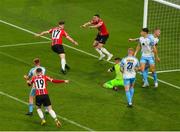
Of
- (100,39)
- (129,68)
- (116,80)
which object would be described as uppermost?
(100,39)

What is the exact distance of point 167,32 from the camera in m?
37.3

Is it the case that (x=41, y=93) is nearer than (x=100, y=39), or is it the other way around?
(x=41, y=93)

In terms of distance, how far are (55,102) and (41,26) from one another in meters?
12.0

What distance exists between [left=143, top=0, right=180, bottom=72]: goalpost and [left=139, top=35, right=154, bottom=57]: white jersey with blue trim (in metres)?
3.18

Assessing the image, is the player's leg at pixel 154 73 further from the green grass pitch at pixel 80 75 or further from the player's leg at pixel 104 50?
the player's leg at pixel 104 50

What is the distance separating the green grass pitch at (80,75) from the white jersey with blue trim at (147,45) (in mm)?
1518

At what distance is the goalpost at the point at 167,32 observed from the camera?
33.0 m

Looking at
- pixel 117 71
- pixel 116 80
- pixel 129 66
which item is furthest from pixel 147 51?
pixel 129 66

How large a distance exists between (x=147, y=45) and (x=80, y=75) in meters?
3.55

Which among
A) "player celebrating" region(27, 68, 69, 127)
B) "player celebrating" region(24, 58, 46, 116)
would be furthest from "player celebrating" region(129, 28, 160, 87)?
"player celebrating" region(27, 68, 69, 127)

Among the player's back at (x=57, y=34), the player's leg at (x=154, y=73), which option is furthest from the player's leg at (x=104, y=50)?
the player's leg at (x=154, y=73)

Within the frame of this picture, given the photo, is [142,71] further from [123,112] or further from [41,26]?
[41,26]

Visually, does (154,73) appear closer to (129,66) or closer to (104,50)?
(129,66)

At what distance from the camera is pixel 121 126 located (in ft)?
81.6
